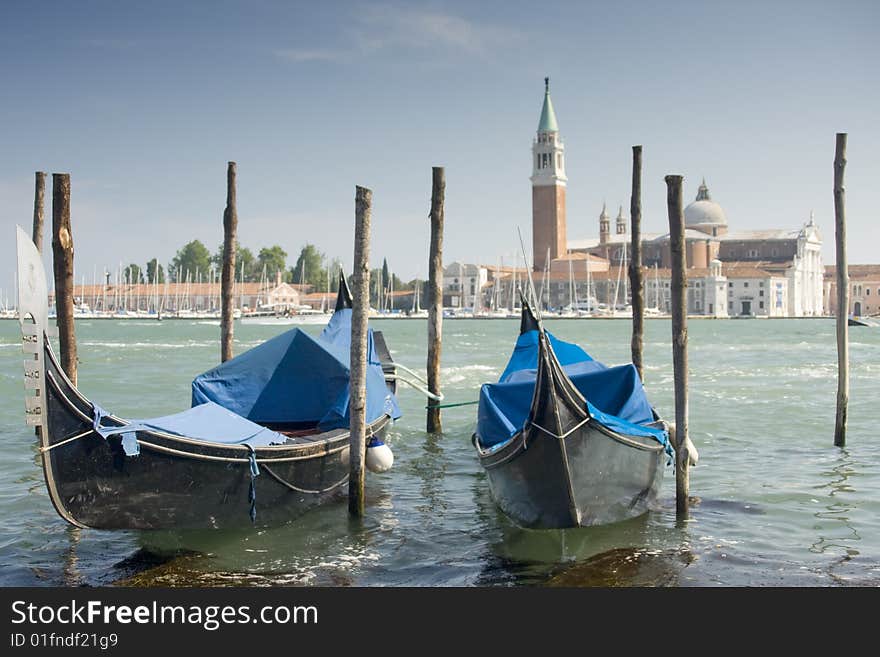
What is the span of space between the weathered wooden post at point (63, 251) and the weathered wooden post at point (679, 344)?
4302 mm

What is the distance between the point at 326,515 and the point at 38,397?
224 cm

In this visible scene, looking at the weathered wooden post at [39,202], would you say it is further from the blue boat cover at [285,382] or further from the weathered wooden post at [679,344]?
the weathered wooden post at [679,344]

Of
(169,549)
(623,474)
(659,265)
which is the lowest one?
(169,549)

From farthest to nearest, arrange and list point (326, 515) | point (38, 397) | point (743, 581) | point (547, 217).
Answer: point (547, 217) < point (326, 515) < point (743, 581) < point (38, 397)

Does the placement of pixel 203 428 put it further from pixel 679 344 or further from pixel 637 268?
pixel 637 268

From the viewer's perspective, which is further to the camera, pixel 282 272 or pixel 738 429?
pixel 282 272

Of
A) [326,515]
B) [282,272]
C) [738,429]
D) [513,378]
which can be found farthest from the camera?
[282,272]

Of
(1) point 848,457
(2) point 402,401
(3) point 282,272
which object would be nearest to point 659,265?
(3) point 282,272

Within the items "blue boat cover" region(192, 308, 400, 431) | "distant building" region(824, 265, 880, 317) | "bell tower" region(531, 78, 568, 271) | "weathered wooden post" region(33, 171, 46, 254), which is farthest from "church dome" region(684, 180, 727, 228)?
"blue boat cover" region(192, 308, 400, 431)

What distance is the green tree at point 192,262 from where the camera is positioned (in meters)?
85.3

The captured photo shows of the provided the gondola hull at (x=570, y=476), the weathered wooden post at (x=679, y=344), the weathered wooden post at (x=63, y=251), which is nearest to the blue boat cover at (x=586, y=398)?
the weathered wooden post at (x=679, y=344)

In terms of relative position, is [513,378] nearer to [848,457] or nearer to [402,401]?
[848,457]

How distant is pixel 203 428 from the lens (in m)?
5.16

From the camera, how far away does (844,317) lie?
322 inches
